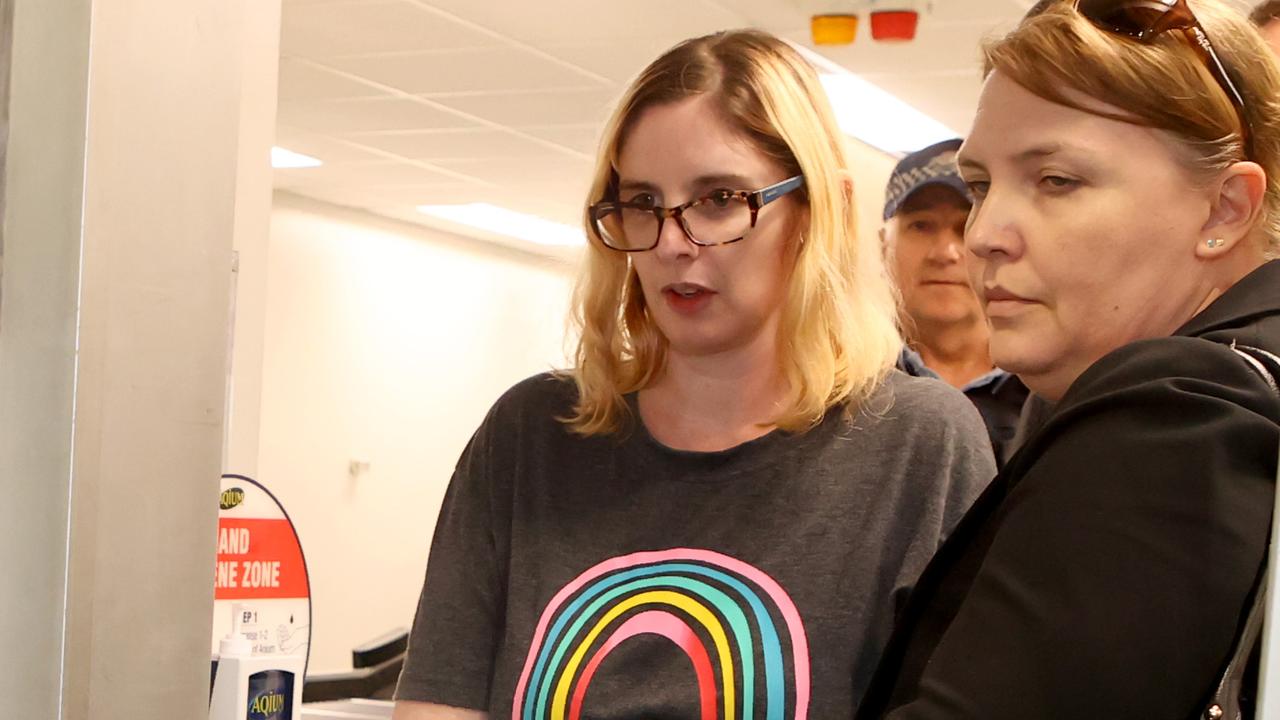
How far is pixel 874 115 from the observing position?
6.31 meters

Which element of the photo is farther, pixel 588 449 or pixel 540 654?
pixel 588 449

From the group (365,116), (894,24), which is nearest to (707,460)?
(894,24)

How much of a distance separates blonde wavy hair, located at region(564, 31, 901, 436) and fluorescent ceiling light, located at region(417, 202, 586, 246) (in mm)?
7517

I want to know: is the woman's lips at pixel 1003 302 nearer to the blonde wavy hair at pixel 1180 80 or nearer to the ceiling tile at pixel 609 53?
the blonde wavy hair at pixel 1180 80

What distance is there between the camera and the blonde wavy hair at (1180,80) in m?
0.86

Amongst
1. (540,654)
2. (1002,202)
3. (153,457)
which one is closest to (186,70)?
(153,457)

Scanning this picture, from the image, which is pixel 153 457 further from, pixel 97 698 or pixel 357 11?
pixel 357 11

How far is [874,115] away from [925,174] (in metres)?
3.95

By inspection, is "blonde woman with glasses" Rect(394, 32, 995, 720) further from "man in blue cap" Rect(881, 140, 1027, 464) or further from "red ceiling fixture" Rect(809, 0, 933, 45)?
"red ceiling fixture" Rect(809, 0, 933, 45)

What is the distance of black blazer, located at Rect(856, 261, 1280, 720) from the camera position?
689mm

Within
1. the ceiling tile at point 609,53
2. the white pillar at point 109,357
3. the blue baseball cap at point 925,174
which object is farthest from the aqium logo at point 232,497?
the ceiling tile at point 609,53

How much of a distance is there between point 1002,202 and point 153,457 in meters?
0.53

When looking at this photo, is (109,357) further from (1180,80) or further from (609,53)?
(609,53)

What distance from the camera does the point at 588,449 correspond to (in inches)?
58.4
